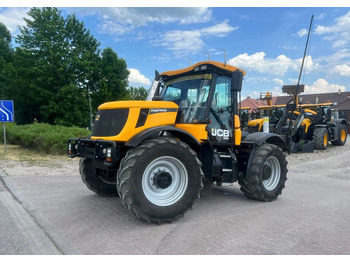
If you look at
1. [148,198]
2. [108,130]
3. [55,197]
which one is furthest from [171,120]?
[55,197]

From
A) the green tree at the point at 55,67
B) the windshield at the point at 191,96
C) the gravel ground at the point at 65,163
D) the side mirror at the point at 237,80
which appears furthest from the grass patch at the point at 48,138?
the green tree at the point at 55,67

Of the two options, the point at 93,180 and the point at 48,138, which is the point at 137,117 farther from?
the point at 48,138

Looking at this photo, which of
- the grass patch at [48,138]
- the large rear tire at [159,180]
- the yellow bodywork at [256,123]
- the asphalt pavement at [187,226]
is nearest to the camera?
Result: the asphalt pavement at [187,226]

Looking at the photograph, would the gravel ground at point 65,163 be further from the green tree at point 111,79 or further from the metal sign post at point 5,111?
the green tree at point 111,79

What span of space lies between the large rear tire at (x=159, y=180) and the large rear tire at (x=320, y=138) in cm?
1263

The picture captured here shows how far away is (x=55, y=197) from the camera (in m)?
6.75

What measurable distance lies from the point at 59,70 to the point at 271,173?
3039 centimetres

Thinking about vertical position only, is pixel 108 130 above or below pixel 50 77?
below

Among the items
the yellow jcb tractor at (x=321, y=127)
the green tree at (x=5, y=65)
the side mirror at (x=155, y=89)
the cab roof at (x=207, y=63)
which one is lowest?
the yellow jcb tractor at (x=321, y=127)

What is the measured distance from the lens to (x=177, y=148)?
4855 mm

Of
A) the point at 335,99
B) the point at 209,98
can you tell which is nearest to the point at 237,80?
the point at 209,98

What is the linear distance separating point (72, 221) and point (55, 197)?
194 centimetres

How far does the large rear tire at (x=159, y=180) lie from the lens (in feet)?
14.8

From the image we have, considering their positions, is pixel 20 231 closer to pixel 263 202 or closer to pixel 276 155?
pixel 263 202
